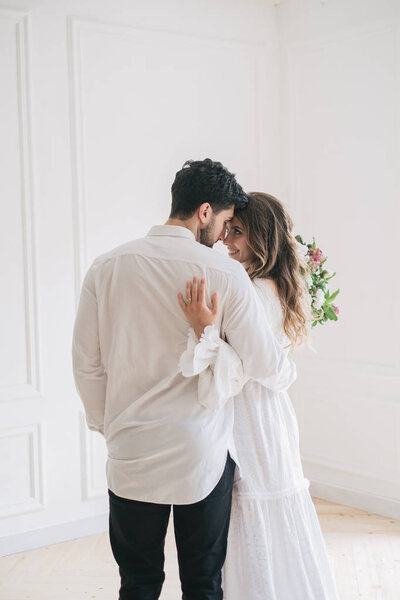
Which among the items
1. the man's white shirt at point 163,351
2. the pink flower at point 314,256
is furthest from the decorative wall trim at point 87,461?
the man's white shirt at point 163,351

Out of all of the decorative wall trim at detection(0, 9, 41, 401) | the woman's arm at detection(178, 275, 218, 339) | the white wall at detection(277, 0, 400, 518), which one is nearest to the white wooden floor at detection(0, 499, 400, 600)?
the white wall at detection(277, 0, 400, 518)

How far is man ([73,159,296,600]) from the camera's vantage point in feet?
6.43

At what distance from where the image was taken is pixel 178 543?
6.74 feet

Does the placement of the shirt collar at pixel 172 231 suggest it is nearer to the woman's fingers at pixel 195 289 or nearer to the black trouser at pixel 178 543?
the woman's fingers at pixel 195 289

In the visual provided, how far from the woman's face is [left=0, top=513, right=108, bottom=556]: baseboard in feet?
6.52

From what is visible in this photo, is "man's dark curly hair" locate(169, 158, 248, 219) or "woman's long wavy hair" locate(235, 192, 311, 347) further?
"woman's long wavy hair" locate(235, 192, 311, 347)

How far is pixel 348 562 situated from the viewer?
3.36m

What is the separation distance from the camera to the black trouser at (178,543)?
2.01 meters

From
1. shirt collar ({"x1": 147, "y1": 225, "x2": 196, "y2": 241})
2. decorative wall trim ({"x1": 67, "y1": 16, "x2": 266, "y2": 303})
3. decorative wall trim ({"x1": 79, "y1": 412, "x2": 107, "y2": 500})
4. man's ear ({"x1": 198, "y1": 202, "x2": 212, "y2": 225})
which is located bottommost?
decorative wall trim ({"x1": 79, "y1": 412, "x2": 107, "y2": 500})

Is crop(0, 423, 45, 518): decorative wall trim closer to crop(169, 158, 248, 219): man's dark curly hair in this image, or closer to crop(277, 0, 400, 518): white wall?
crop(277, 0, 400, 518): white wall

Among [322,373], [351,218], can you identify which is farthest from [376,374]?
[351,218]

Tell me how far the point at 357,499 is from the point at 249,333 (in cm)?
248

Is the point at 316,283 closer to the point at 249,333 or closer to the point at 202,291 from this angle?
the point at 249,333

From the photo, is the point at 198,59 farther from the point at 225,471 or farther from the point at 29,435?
the point at 225,471
